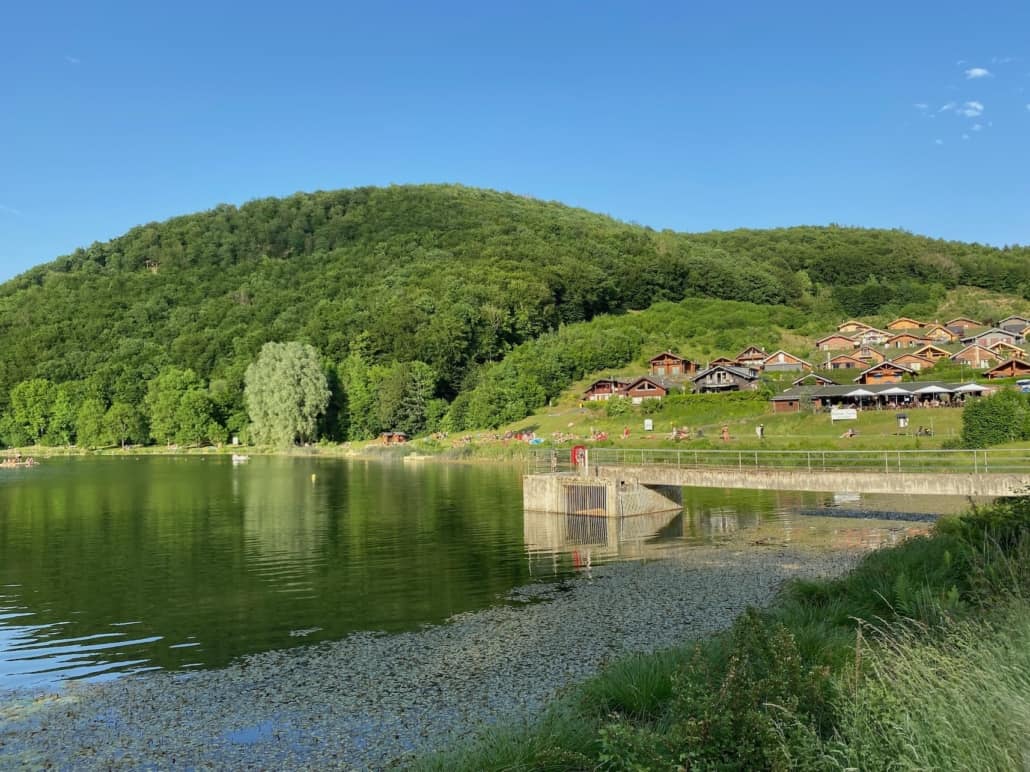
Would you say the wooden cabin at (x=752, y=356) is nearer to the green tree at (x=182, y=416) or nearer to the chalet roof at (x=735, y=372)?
the chalet roof at (x=735, y=372)

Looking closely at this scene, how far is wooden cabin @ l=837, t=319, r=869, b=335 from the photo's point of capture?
139875mm

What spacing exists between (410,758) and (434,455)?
81935 millimetres

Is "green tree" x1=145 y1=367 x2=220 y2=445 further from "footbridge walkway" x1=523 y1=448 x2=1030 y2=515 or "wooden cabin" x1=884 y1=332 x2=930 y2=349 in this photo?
"wooden cabin" x1=884 y1=332 x2=930 y2=349

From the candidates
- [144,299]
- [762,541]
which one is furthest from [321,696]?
[144,299]

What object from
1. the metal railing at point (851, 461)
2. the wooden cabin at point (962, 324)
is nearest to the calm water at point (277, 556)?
the metal railing at point (851, 461)

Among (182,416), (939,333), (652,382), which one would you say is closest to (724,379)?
(652,382)

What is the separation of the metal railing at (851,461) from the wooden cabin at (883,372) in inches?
2227

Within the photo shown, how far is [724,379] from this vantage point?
103125mm

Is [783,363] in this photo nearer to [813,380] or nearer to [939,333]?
[813,380]

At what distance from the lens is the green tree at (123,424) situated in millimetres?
130000

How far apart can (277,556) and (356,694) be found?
17.0 metres

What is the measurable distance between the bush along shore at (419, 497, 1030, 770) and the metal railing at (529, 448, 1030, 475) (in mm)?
20478

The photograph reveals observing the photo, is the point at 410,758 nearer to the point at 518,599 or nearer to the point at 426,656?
the point at 426,656

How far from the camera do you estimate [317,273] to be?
7554 inches
